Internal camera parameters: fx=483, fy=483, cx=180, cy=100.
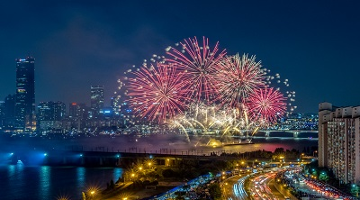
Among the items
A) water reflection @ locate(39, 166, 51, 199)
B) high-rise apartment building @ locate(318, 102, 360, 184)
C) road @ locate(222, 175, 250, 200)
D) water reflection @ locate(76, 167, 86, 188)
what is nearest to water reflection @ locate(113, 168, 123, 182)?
water reflection @ locate(76, 167, 86, 188)

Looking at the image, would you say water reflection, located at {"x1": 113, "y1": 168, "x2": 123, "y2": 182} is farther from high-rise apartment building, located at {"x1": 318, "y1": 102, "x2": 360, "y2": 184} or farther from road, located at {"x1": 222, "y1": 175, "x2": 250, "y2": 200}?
high-rise apartment building, located at {"x1": 318, "y1": 102, "x2": 360, "y2": 184}

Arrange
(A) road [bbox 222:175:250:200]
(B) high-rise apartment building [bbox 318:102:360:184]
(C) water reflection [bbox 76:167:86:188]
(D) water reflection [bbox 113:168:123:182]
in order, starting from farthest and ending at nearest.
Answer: (D) water reflection [bbox 113:168:123:182] < (C) water reflection [bbox 76:167:86:188] < (B) high-rise apartment building [bbox 318:102:360:184] < (A) road [bbox 222:175:250:200]

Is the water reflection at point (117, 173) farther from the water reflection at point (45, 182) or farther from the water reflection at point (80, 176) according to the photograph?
the water reflection at point (45, 182)

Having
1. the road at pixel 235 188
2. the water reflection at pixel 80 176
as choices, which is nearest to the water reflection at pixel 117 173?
the water reflection at pixel 80 176

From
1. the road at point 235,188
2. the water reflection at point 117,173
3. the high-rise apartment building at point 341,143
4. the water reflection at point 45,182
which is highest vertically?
the high-rise apartment building at point 341,143

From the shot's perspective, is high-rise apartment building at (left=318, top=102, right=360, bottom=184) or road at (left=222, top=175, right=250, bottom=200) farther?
high-rise apartment building at (left=318, top=102, right=360, bottom=184)

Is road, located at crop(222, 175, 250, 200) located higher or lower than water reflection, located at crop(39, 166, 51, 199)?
higher

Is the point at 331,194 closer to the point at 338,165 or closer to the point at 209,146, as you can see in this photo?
the point at 338,165

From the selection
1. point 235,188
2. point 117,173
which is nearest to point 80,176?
point 117,173

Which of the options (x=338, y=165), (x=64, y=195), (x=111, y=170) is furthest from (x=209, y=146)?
(x=338, y=165)

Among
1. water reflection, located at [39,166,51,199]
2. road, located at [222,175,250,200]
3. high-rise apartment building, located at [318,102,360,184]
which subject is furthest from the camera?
water reflection, located at [39,166,51,199]
